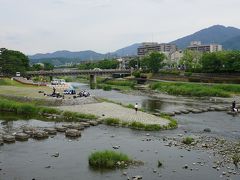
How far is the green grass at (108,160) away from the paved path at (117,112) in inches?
528

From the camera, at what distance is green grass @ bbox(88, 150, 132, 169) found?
24747mm

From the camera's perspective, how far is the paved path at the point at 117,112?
1575 inches

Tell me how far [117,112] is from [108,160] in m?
19.4

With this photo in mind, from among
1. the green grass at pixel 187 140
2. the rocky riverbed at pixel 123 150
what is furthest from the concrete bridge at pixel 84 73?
the green grass at pixel 187 140

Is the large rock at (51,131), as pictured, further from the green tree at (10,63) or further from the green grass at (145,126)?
the green tree at (10,63)

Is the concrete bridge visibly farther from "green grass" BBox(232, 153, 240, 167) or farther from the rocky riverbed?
"green grass" BBox(232, 153, 240, 167)

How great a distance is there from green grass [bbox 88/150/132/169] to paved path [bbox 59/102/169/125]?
1341cm

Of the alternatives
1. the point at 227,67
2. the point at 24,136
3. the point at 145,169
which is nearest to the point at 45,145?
the point at 24,136

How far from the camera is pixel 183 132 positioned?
3625cm

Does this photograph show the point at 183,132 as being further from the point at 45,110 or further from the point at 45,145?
the point at 45,110

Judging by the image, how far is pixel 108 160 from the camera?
981 inches

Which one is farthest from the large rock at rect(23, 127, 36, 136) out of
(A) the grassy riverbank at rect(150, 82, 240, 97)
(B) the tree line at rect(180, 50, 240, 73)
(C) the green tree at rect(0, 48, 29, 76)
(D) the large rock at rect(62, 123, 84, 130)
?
(B) the tree line at rect(180, 50, 240, 73)

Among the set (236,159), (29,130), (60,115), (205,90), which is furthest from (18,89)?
(236,159)

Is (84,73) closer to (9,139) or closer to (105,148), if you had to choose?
(9,139)
